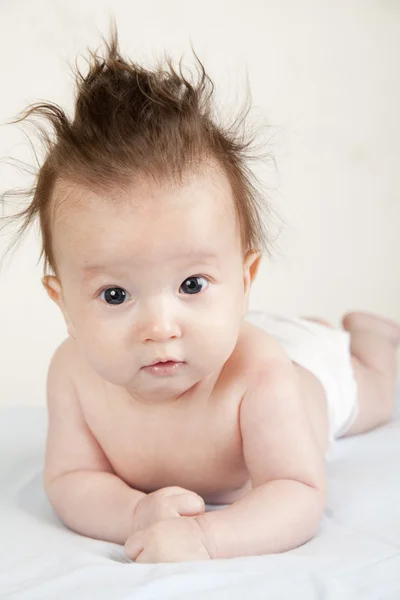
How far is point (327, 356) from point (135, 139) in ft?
2.50

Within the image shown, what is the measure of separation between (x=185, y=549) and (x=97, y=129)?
538 mm

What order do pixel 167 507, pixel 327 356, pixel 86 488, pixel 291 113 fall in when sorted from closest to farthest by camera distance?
1. pixel 167 507
2. pixel 86 488
3. pixel 327 356
4. pixel 291 113

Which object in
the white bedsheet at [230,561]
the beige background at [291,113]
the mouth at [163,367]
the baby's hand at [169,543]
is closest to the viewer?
the white bedsheet at [230,561]

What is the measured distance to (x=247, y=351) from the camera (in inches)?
52.7

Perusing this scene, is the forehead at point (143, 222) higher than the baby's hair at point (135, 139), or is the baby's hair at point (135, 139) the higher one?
the baby's hair at point (135, 139)

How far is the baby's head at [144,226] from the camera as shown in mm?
1144

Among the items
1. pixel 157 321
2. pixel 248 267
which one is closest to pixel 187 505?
pixel 157 321

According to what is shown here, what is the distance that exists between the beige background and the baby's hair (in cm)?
145

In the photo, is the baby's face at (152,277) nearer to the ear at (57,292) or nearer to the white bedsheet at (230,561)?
the ear at (57,292)

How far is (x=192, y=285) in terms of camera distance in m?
1.17

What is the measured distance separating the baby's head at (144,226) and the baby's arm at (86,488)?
157mm

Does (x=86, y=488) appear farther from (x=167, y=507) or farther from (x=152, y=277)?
(x=152, y=277)

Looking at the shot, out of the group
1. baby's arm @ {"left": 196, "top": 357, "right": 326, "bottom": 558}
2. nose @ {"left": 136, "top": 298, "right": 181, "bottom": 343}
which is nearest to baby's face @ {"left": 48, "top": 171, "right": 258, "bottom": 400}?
nose @ {"left": 136, "top": 298, "right": 181, "bottom": 343}

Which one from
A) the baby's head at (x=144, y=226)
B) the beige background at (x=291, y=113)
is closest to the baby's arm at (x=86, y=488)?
the baby's head at (x=144, y=226)
